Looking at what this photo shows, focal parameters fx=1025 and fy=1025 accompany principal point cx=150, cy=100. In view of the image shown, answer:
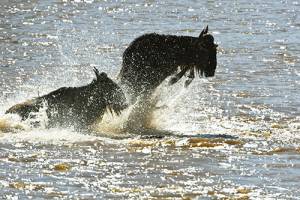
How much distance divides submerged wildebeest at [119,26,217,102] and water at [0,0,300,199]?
1.61 ft

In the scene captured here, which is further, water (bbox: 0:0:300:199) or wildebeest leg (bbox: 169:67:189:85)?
wildebeest leg (bbox: 169:67:189:85)

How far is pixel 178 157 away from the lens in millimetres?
11820

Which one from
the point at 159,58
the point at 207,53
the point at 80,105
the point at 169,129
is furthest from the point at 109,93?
the point at 207,53

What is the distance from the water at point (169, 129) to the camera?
1026 cm

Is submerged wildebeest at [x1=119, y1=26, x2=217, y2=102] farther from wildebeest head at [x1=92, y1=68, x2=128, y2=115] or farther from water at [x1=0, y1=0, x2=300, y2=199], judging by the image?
water at [x1=0, y1=0, x2=300, y2=199]

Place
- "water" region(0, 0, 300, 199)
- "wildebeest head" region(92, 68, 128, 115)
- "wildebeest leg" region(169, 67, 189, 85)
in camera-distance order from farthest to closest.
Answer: "wildebeest leg" region(169, 67, 189, 85) < "wildebeest head" region(92, 68, 128, 115) < "water" region(0, 0, 300, 199)

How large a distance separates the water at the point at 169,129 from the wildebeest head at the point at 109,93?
0.33 metres

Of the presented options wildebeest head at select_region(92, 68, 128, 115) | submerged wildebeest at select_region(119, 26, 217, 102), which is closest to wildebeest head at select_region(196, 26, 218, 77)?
submerged wildebeest at select_region(119, 26, 217, 102)

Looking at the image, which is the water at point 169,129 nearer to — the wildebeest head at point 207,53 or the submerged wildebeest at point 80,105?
the submerged wildebeest at point 80,105

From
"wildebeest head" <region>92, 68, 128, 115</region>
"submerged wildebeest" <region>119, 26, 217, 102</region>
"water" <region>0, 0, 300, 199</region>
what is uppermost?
"submerged wildebeest" <region>119, 26, 217, 102</region>

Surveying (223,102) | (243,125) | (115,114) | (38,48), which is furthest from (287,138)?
(38,48)

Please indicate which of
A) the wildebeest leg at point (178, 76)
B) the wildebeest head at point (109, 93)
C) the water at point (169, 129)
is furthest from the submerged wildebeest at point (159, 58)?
the water at point (169, 129)

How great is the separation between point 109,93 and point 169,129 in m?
1.09

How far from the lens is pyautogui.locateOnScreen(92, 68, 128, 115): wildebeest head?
1360 cm
